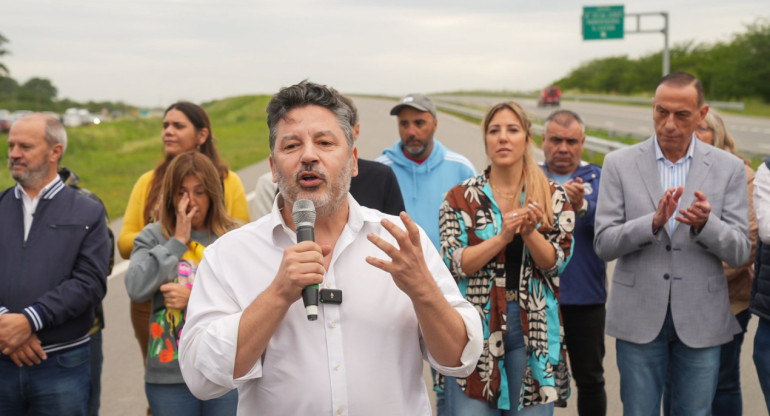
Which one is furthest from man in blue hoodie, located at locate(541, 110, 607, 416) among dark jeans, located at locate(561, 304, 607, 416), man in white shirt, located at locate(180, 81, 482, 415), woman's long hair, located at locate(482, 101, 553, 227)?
man in white shirt, located at locate(180, 81, 482, 415)

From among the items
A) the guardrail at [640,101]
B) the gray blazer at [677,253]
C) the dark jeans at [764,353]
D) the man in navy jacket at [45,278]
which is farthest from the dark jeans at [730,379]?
the guardrail at [640,101]

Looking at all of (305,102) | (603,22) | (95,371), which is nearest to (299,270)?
(305,102)

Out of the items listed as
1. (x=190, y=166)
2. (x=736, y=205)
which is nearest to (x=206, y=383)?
(x=190, y=166)

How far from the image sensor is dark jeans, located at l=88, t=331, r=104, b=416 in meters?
5.21

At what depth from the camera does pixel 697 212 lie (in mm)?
3980

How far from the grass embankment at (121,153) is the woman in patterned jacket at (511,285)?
23.5 ft

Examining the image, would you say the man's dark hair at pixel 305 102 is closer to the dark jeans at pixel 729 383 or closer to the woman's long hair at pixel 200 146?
the woman's long hair at pixel 200 146

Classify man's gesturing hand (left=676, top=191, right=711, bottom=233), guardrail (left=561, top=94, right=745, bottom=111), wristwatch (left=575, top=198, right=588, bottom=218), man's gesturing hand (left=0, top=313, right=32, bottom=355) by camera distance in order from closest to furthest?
man's gesturing hand (left=676, top=191, right=711, bottom=233)
man's gesturing hand (left=0, top=313, right=32, bottom=355)
wristwatch (left=575, top=198, right=588, bottom=218)
guardrail (left=561, top=94, right=745, bottom=111)

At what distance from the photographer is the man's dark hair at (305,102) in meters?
2.59

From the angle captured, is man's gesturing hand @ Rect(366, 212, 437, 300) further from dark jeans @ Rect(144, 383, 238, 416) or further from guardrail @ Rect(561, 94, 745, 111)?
guardrail @ Rect(561, 94, 745, 111)

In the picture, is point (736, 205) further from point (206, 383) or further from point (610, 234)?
point (206, 383)

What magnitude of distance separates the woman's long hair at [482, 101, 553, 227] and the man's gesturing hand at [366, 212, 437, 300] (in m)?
1.92

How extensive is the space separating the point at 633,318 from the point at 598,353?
893mm

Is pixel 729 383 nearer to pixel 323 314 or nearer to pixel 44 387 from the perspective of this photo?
Answer: pixel 323 314
